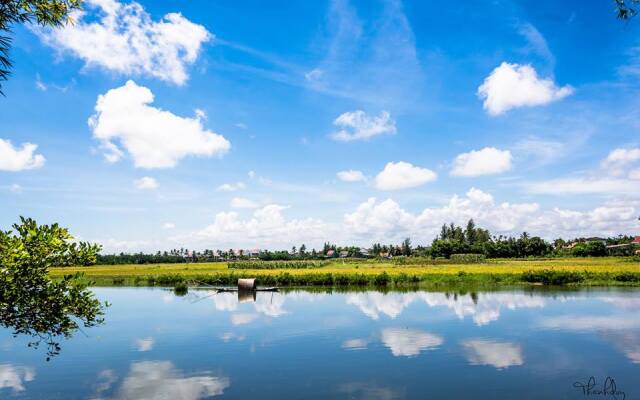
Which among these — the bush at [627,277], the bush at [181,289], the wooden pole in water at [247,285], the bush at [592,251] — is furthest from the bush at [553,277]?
the bush at [592,251]

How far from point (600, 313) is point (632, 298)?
9.01 meters

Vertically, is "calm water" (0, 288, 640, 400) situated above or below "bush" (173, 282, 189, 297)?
below

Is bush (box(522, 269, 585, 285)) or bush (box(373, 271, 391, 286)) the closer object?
bush (box(522, 269, 585, 285))

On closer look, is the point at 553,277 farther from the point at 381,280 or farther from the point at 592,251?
the point at 592,251

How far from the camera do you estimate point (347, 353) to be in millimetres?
20219

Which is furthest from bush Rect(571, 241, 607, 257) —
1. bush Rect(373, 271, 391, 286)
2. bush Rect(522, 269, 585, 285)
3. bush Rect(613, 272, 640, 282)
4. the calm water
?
the calm water

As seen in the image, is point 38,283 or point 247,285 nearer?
point 38,283

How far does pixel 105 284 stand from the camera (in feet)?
191

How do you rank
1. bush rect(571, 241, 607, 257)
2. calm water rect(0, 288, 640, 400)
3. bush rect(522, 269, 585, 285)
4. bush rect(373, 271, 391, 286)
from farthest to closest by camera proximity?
bush rect(571, 241, 607, 257) < bush rect(373, 271, 391, 286) < bush rect(522, 269, 585, 285) < calm water rect(0, 288, 640, 400)

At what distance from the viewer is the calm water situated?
1530cm

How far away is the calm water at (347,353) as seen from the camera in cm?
1530

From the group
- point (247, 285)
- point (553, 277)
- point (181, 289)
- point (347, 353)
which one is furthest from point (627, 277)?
point (181, 289)

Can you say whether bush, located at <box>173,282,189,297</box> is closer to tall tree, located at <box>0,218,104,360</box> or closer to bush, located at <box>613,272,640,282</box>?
tall tree, located at <box>0,218,104,360</box>

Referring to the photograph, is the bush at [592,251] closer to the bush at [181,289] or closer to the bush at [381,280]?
the bush at [381,280]
